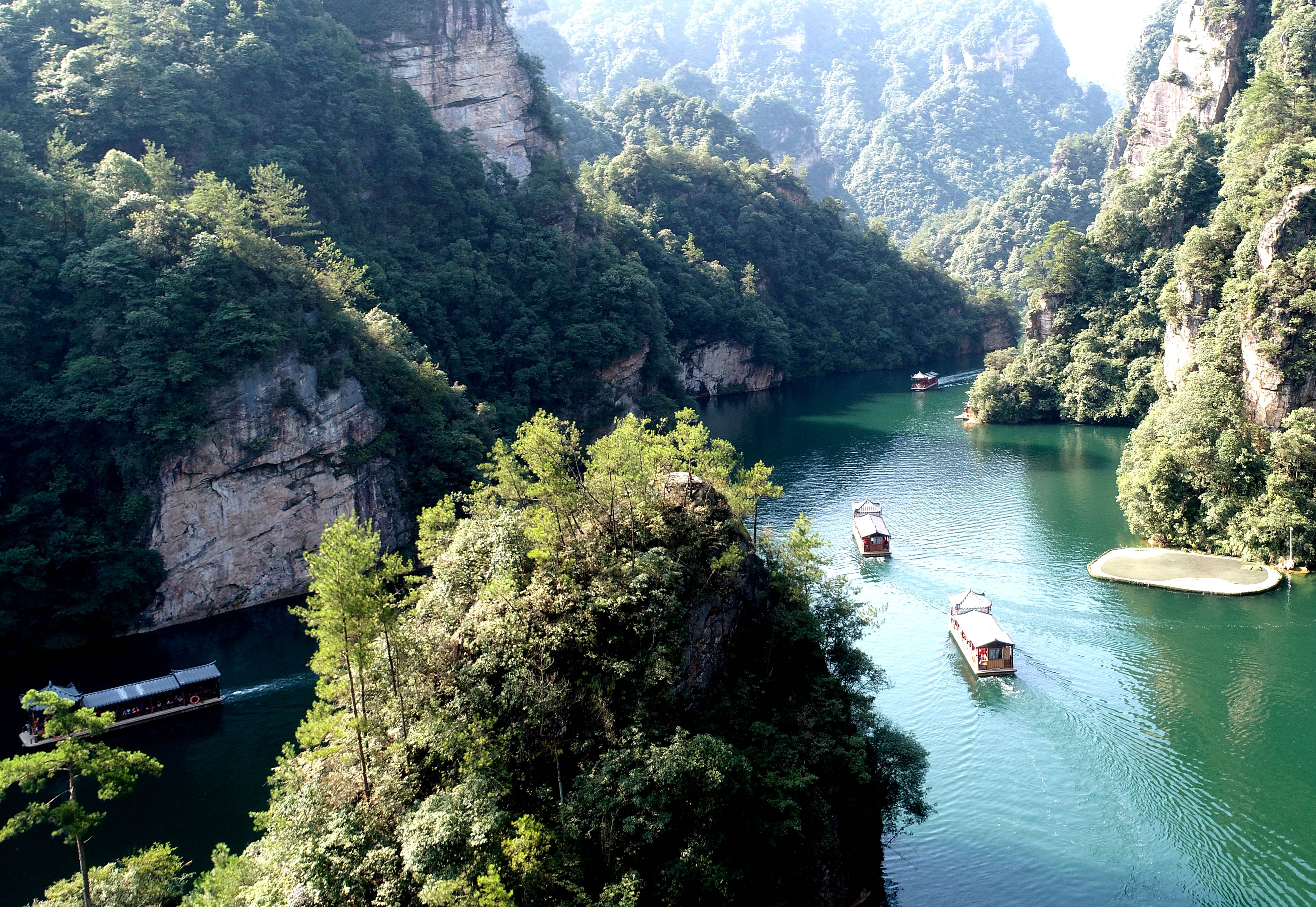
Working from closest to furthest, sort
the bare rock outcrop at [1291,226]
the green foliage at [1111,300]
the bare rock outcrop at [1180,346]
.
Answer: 1. the bare rock outcrop at [1291,226]
2. the bare rock outcrop at [1180,346]
3. the green foliage at [1111,300]

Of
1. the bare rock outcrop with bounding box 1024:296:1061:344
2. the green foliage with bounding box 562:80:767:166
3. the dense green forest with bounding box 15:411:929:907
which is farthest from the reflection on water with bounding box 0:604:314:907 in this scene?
the green foliage with bounding box 562:80:767:166

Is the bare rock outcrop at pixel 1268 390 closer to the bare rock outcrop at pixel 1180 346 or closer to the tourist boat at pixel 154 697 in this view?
the bare rock outcrop at pixel 1180 346

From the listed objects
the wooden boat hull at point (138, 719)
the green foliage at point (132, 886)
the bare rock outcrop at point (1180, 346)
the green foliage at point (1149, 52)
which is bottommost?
the wooden boat hull at point (138, 719)

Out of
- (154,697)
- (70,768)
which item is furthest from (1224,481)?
(154,697)

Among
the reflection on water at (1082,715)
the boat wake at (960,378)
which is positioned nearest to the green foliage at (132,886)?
the reflection on water at (1082,715)

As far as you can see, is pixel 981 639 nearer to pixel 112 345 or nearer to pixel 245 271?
pixel 245 271

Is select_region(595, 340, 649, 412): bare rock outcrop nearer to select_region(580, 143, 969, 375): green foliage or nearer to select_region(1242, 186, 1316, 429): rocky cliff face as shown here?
select_region(580, 143, 969, 375): green foliage
